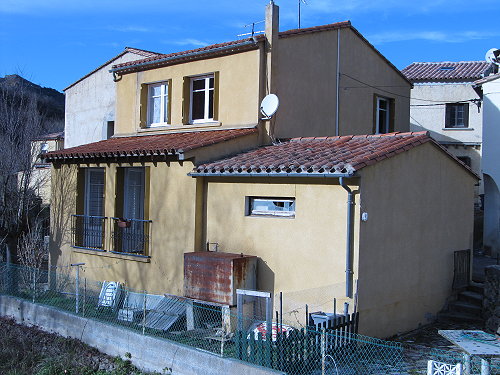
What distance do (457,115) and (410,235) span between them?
18438 millimetres

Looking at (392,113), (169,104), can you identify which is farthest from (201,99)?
(392,113)

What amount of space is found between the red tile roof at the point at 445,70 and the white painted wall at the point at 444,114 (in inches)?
12.3

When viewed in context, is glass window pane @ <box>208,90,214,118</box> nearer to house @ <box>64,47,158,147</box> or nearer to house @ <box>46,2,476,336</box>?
house @ <box>46,2,476,336</box>

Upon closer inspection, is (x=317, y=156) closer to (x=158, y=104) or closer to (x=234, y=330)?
Answer: (x=234, y=330)

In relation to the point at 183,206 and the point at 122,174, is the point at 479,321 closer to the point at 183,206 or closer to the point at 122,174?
the point at 183,206

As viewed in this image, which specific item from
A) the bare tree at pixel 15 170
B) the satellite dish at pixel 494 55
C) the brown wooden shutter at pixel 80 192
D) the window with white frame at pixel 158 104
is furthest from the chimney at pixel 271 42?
the satellite dish at pixel 494 55

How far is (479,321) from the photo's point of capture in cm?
1219

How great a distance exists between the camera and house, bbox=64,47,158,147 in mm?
26438

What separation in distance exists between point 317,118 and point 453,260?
16.7ft

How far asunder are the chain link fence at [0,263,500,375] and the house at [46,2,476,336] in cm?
64

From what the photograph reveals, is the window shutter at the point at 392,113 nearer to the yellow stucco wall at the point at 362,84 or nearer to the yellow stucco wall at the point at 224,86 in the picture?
the yellow stucco wall at the point at 362,84

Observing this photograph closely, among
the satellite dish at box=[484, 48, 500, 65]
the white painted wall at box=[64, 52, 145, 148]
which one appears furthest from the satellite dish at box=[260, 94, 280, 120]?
the white painted wall at box=[64, 52, 145, 148]

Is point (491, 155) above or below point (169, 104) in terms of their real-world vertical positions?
below

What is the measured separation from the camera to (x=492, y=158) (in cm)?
1892
